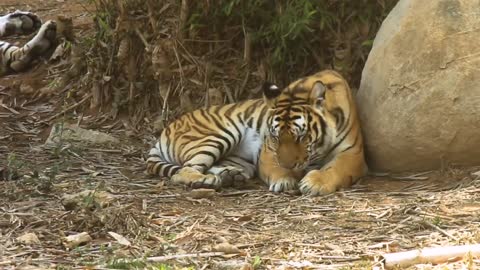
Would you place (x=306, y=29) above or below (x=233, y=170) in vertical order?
above

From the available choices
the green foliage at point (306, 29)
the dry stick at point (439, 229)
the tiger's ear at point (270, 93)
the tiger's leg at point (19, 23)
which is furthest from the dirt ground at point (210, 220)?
the tiger's leg at point (19, 23)

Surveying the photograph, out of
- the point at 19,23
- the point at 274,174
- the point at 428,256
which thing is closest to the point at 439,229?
the point at 428,256

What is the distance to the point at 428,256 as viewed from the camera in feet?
13.0

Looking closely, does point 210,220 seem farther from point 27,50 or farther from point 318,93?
point 27,50

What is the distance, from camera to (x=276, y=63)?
6785 millimetres

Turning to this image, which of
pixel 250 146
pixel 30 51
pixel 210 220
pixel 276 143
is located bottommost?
pixel 210 220

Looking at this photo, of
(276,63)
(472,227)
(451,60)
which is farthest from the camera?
(276,63)

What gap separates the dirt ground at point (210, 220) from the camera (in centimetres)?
420

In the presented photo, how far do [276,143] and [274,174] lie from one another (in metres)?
0.18

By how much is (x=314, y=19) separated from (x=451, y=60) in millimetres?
1219

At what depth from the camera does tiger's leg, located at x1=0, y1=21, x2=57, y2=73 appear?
837cm

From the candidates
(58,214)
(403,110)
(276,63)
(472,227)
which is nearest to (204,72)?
(276,63)

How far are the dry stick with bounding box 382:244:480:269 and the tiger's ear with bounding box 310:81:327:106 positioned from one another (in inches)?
80.2

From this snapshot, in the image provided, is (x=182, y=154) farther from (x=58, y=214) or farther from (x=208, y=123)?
(x=58, y=214)
